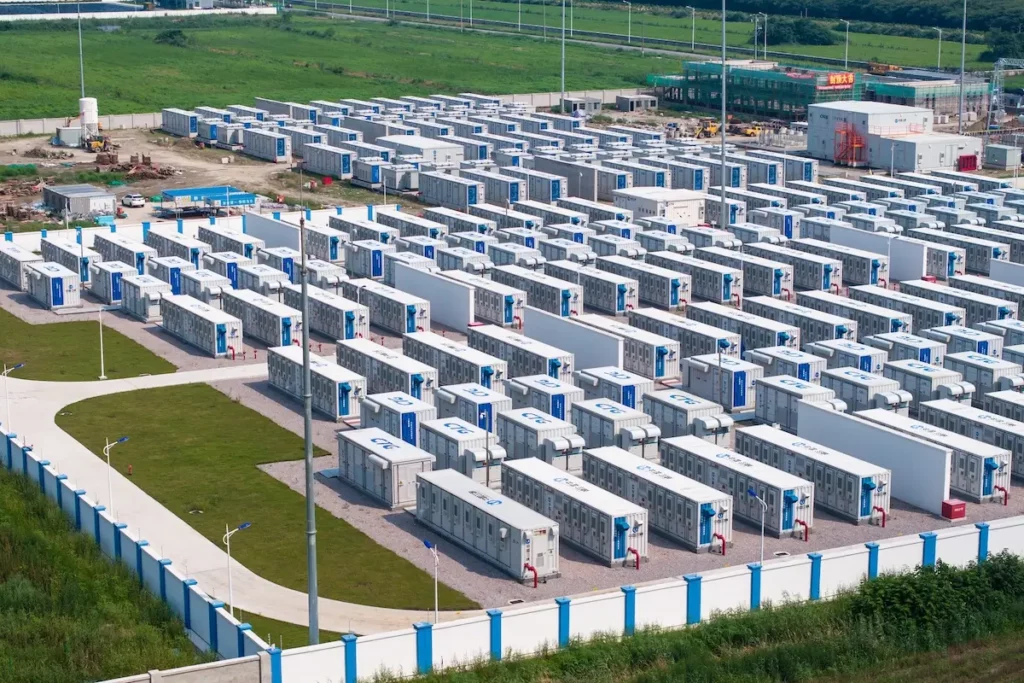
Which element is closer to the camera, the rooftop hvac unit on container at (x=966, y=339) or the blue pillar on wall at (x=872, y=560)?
the blue pillar on wall at (x=872, y=560)

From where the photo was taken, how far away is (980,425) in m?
57.0

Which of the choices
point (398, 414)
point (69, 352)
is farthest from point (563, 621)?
point (69, 352)

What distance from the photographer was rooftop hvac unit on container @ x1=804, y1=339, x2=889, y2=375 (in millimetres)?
65125

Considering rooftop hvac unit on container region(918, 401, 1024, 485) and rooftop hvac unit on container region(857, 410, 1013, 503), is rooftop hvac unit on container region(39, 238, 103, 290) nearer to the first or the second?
rooftop hvac unit on container region(918, 401, 1024, 485)

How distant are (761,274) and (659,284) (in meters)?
6.28

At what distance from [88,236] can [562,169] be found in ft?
119

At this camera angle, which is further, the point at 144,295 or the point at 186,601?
the point at 144,295

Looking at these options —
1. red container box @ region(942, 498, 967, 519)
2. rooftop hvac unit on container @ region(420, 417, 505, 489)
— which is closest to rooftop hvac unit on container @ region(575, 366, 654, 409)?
rooftop hvac unit on container @ region(420, 417, 505, 489)

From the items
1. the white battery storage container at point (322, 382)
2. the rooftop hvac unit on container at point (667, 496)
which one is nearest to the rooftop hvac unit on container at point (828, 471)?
the rooftop hvac unit on container at point (667, 496)

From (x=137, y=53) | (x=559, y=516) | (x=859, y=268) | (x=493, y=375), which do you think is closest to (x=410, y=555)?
(x=559, y=516)

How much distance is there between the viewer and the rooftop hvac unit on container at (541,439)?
5459cm

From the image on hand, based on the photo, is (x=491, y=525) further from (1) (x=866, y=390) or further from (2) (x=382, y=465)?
(1) (x=866, y=390)

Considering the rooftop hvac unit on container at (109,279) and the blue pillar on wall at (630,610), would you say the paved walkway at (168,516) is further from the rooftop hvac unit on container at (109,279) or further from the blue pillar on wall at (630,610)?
the rooftop hvac unit on container at (109,279)

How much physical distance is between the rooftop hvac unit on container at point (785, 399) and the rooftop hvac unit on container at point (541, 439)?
346 inches
